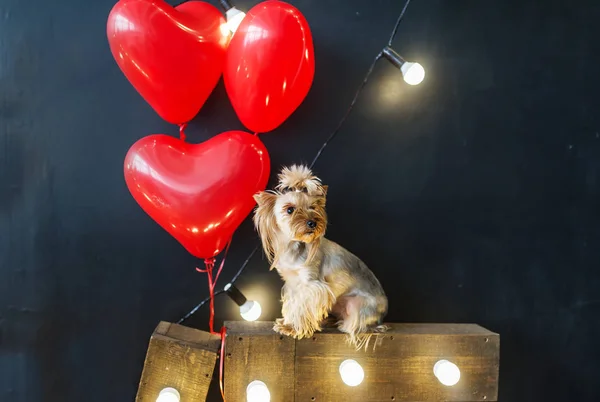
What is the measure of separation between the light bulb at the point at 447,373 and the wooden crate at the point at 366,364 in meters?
0.03

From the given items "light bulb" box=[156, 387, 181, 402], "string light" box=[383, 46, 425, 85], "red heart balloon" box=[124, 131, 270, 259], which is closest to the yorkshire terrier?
"red heart balloon" box=[124, 131, 270, 259]

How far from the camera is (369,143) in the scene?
1.84 metres

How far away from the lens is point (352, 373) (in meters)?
1.46

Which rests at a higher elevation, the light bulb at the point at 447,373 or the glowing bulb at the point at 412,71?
the glowing bulb at the point at 412,71

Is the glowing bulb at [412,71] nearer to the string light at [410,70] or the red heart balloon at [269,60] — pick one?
the string light at [410,70]

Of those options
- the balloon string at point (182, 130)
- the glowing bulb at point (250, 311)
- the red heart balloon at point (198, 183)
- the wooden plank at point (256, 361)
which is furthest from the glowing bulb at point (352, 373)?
the balloon string at point (182, 130)

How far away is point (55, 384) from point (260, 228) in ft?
3.81

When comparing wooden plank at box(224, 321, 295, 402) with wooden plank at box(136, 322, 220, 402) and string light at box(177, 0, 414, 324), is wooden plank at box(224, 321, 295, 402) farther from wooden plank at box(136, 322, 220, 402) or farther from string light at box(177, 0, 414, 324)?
string light at box(177, 0, 414, 324)

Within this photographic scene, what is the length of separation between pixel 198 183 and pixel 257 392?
2.40 ft

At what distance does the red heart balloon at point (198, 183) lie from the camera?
143 centimetres

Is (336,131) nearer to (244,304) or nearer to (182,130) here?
(182,130)

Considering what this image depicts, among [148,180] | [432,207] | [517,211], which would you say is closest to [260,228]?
[148,180]

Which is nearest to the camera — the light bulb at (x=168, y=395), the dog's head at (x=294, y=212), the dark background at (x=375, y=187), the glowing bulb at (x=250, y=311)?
the dog's head at (x=294, y=212)

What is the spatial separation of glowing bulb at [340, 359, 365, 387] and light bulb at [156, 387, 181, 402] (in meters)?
0.57
